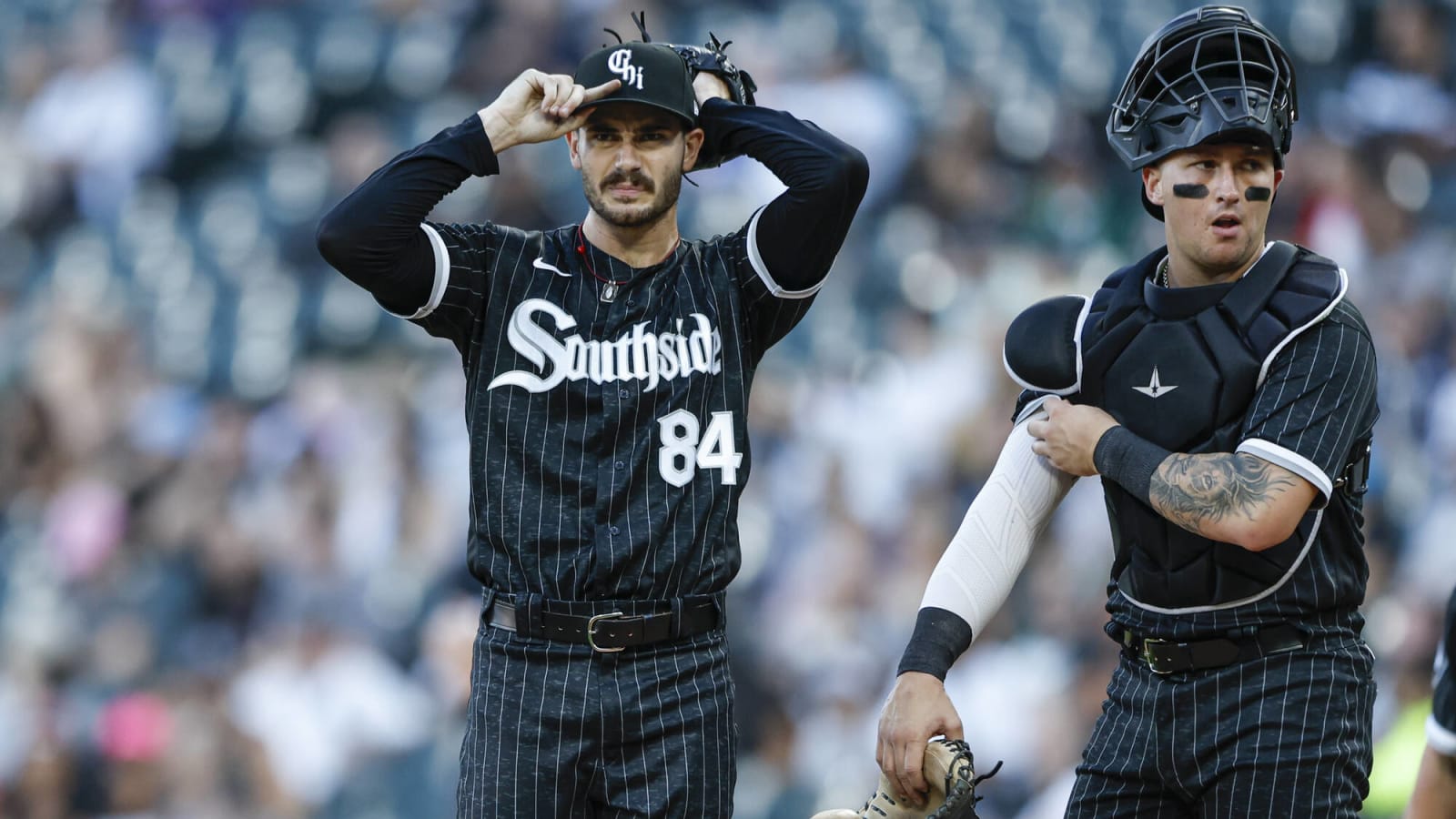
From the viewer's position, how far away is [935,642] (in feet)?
11.3

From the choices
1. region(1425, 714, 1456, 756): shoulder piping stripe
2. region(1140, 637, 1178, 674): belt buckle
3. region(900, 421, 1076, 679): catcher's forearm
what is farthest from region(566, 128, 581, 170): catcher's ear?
region(1425, 714, 1456, 756): shoulder piping stripe

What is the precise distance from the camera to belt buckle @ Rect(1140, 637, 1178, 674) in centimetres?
330

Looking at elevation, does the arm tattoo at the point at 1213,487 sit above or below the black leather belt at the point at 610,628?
above

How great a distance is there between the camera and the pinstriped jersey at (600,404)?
11.8 ft

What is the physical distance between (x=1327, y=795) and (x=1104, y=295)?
3.64 ft

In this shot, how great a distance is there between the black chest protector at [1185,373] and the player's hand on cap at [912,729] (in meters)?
0.46

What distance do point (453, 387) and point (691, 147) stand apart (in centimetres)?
493

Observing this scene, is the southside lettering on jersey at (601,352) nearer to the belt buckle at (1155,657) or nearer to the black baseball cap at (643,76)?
the black baseball cap at (643,76)

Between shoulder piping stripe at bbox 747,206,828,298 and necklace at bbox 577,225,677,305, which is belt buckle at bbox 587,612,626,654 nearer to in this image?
necklace at bbox 577,225,677,305

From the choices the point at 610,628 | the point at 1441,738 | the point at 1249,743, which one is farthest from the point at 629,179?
the point at 1441,738

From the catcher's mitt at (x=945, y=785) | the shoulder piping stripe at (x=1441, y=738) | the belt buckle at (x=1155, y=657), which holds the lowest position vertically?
the catcher's mitt at (x=945, y=785)

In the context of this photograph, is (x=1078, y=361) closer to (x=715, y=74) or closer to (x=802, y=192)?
(x=802, y=192)

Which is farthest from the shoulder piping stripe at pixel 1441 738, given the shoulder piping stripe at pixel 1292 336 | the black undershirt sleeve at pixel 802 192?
the black undershirt sleeve at pixel 802 192

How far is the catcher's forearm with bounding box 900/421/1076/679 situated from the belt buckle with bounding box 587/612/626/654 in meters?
0.61
